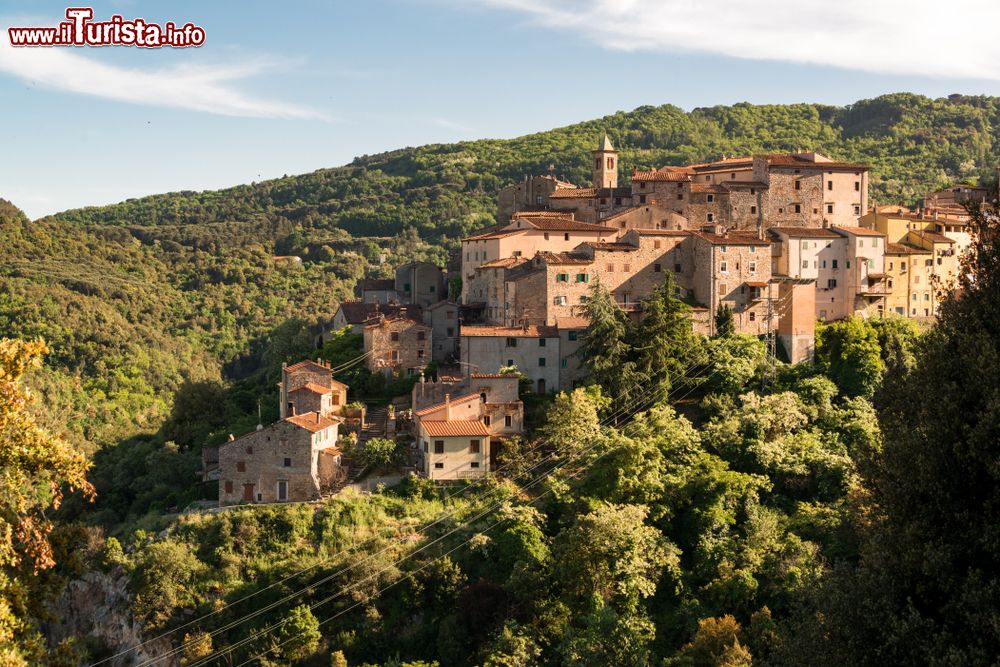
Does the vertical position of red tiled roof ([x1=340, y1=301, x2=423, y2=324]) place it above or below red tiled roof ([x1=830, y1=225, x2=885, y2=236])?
below

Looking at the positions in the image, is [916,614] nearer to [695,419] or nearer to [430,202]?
[695,419]

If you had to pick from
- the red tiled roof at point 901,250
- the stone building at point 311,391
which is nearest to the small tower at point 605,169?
the red tiled roof at point 901,250

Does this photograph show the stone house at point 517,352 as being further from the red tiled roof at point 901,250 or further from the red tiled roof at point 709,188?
the red tiled roof at point 901,250

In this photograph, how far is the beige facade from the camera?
4622 centimetres

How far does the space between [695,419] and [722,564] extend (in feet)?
32.0

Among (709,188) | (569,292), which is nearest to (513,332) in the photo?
(569,292)

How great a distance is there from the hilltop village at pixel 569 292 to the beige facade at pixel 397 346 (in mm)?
61

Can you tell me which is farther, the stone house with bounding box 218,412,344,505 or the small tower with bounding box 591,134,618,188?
the small tower with bounding box 591,134,618,188

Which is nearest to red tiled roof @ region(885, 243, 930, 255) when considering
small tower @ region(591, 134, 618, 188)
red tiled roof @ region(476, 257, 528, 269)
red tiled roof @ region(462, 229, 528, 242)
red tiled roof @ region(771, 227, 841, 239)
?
red tiled roof @ region(771, 227, 841, 239)

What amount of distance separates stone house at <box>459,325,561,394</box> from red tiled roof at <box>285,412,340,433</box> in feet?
20.2

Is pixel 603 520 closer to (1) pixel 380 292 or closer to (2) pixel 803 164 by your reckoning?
(2) pixel 803 164

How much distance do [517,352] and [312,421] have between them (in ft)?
29.2

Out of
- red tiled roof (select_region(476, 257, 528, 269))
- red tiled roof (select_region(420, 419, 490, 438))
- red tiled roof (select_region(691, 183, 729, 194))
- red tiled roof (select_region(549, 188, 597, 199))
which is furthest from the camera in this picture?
red tiled roof (select_region(549, 188, 597, 199))

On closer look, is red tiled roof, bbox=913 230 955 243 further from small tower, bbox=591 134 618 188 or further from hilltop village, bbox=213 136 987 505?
small tower, bbox=591 134 618 188
